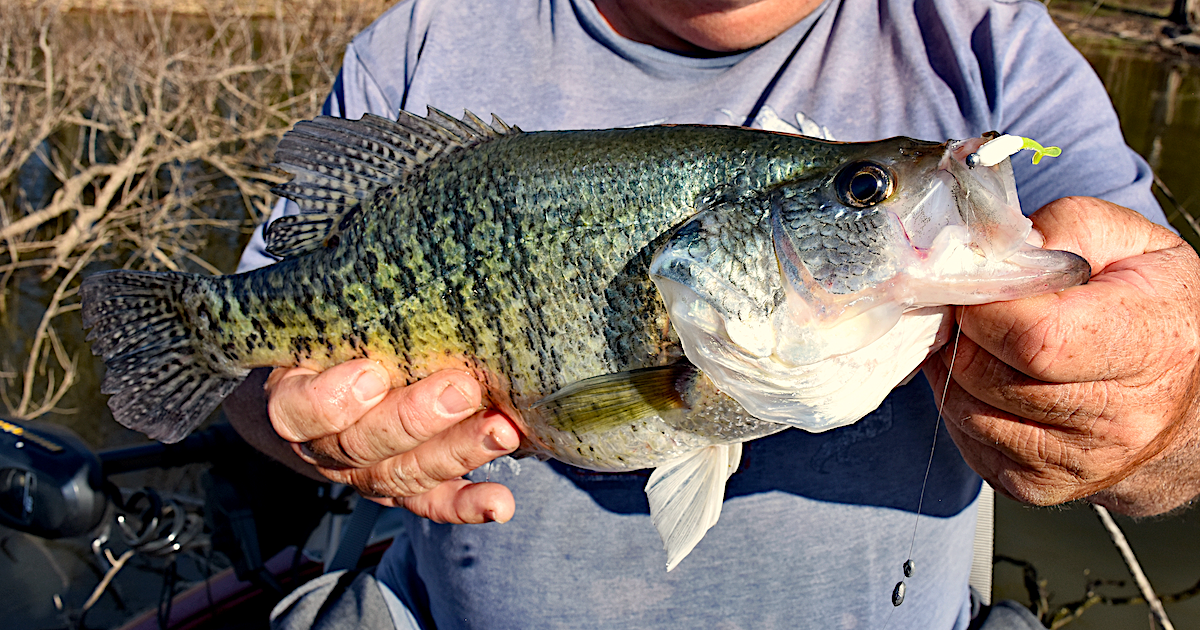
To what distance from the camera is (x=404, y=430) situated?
166 centimetres

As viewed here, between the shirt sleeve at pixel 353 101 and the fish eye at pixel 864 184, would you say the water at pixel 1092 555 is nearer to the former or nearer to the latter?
the fish eye at pixel 864 184

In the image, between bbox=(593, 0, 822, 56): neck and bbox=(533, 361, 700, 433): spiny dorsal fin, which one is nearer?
bbox=(533, 361, 700, 433): spiny dorsal fin

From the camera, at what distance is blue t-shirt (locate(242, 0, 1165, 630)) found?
1892 millimetres

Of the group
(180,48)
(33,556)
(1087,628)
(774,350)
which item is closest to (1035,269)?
(774,350)

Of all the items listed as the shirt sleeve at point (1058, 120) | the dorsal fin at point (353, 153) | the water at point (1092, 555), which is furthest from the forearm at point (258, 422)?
the water at point (1092, 555)

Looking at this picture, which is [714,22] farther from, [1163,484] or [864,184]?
[1163,484]

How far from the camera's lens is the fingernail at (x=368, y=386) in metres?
1.62

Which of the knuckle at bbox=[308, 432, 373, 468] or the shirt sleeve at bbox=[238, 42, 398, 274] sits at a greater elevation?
the shirt sleeve at bbox=[238, 42, 398, 274]

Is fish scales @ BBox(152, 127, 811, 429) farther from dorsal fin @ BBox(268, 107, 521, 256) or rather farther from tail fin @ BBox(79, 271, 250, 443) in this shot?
tail fin @ BBox(79, 271, 250, 443)

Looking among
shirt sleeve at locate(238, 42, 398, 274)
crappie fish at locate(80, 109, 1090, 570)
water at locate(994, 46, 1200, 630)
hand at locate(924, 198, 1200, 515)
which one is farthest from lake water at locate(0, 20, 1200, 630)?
shirt sleeve at locate(238, 42, 398, 274)

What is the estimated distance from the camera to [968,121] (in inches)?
77.9

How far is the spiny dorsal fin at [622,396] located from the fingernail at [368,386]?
1.19 feet

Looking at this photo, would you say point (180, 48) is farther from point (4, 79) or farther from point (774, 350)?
point (774, 350)

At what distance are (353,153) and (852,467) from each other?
139cm
